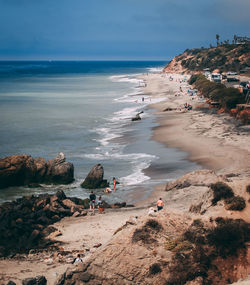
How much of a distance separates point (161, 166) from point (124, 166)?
2.81 meters

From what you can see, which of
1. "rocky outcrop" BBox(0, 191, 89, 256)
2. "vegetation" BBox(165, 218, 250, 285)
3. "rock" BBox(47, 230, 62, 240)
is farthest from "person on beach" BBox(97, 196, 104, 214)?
"vegetation" BBox(165, 218, 250, 285)

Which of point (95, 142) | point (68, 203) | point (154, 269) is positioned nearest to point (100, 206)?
point (68, 203)

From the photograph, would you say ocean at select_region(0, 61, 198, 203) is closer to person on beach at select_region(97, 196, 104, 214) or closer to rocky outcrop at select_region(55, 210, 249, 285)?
person on beach at select_region(97, 196, 104, 214)

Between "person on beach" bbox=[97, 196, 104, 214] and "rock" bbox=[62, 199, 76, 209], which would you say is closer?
"person on beach" bbox=[97, 196, 104, 214]

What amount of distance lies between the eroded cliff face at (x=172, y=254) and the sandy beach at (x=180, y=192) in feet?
1.11

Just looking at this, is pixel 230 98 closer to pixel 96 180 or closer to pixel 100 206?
pixel 96 180

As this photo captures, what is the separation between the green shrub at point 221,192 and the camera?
14.4 metres

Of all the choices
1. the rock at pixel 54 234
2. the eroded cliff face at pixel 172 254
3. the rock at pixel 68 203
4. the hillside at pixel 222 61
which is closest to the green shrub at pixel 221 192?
the eroded cliff face at pixel 172 254

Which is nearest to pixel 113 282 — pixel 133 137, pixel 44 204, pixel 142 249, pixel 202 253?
A: pixel 142 249

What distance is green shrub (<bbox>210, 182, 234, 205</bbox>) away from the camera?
14387 mm

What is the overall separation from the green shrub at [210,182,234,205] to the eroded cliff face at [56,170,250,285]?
1.25m

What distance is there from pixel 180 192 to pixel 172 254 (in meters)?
10.1

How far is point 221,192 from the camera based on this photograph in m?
14.6

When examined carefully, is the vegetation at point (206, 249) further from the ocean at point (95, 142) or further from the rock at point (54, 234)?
the ocean at point (95, 142)
